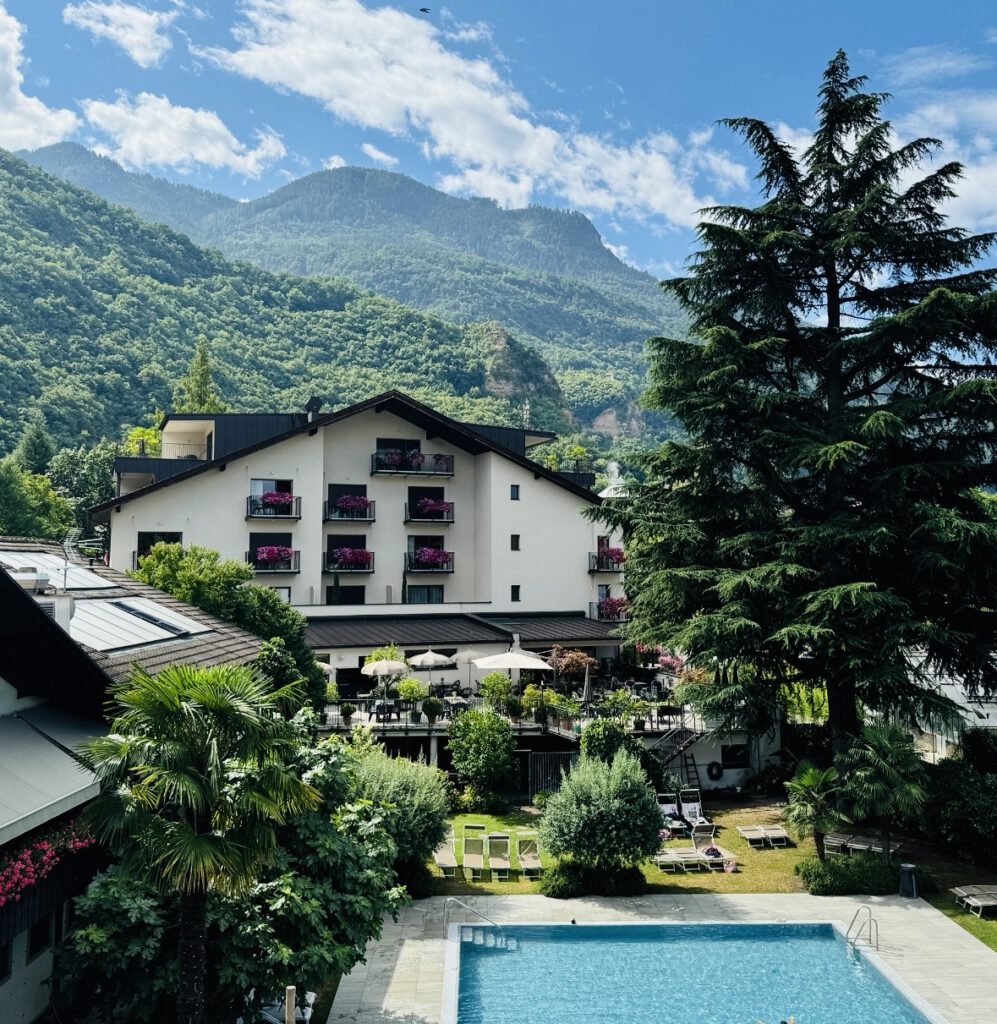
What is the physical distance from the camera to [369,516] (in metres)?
45.2

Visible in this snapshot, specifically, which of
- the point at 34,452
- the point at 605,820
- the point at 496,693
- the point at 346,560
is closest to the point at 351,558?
the point at 346,560

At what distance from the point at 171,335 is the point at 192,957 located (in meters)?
102

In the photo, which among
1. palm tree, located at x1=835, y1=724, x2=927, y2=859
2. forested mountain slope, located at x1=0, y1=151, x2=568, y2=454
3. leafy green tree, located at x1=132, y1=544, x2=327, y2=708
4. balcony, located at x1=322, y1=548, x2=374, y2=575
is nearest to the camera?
palm tree, located at x1=835, y1=724, x2=927, y2=859

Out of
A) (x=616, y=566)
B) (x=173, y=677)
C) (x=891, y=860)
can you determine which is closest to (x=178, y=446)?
(x=616, y=566)

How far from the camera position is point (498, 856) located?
74.5 feet

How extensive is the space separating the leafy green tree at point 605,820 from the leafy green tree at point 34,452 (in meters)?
64.8

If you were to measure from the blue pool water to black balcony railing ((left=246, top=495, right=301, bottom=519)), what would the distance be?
26878mm

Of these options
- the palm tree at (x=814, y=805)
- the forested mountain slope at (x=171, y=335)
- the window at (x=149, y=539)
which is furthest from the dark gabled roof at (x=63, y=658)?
the forested mountain slope at (x=171, y=335)

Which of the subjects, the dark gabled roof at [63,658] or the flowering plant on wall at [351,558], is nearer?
the dark gabled roof at [63,658]

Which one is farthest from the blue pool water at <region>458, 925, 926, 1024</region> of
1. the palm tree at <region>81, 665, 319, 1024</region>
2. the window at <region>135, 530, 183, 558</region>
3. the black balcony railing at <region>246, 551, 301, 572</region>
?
the window at <region>135, 530, 183, 558</region>

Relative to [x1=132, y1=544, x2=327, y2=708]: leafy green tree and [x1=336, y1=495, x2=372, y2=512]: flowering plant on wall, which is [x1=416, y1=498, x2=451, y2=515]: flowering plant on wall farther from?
[x1=132, y1=544, x2=327, y2=708]: leafy green tree

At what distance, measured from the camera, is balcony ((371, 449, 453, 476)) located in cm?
4566

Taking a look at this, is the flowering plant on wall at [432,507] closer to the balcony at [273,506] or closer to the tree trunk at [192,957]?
the balcony at [273,506]

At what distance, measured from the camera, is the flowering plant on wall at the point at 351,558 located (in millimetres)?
44312
